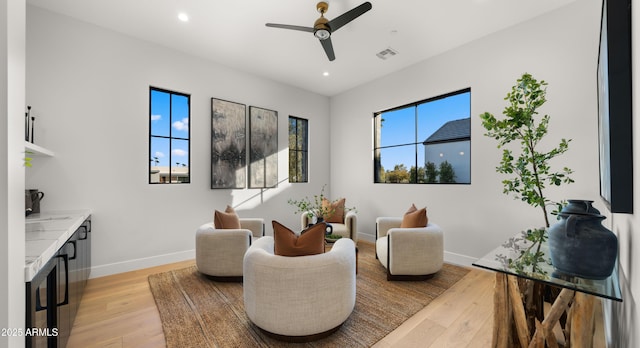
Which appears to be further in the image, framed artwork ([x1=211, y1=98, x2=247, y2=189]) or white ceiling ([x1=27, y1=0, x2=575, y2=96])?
framed artwork ([x1=211, y1=98, x2=247, y2=189])

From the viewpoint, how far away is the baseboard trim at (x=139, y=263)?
2.97m

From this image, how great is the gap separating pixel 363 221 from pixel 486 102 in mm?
2763

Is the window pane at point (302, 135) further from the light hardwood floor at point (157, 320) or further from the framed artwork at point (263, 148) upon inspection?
the light hardwood floor at point (157, 320)

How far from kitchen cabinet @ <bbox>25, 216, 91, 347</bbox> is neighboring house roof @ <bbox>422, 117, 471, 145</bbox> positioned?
418 centimetres

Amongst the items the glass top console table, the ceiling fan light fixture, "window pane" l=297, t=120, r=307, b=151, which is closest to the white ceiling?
the ceiling fan light fixture

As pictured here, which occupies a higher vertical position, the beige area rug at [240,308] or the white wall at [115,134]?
the white wall at [115,134]

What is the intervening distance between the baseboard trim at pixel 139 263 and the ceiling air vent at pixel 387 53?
402 cm

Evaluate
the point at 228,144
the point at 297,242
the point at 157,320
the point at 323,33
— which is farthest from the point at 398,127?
the point at 157,320

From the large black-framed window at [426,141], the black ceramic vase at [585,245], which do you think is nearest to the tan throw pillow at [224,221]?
the large black-framed window at [426,141]

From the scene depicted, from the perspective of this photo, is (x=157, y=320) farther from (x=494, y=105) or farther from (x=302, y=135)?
(x=494, y=105)

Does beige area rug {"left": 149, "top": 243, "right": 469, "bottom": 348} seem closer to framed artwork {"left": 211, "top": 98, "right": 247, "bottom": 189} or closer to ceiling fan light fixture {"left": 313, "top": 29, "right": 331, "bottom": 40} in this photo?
framed artwork {"left": 211, "top": 98, "right": 247, "bottom": 189}

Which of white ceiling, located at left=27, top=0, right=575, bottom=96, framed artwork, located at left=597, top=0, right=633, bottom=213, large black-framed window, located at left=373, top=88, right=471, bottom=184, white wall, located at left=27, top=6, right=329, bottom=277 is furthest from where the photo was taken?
large black-framed window, located at left=373, top=88, right=471, bottom=184

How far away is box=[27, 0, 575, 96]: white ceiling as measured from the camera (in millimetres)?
2635

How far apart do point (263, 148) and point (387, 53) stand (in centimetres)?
252
